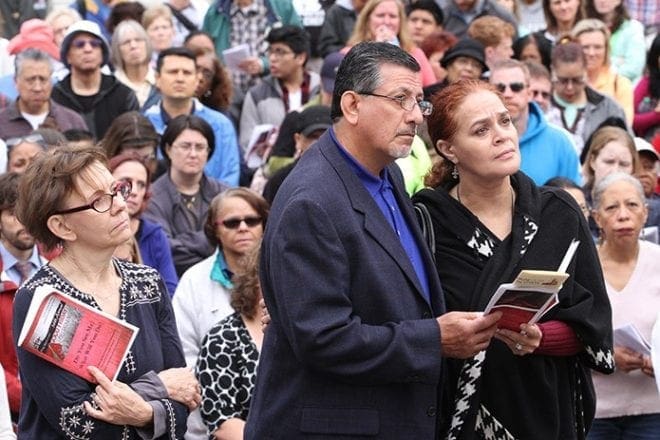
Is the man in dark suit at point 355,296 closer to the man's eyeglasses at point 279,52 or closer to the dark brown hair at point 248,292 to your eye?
the dark brown hair at point 248,292

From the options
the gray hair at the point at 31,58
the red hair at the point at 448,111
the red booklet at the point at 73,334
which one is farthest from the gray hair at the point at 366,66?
the gray hair at the point at 31,58

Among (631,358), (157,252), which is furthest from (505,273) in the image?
(157,252)

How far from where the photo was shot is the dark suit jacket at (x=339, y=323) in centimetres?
477

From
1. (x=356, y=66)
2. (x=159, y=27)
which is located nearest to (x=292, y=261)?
(x=356, y=66)

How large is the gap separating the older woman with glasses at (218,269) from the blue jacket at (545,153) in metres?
2.08

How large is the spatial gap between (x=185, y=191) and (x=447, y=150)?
4675 millimetres

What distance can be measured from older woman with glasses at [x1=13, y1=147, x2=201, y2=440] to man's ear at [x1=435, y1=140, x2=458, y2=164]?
3.92 ft

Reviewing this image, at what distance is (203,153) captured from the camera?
10.2 metres

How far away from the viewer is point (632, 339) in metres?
7.16

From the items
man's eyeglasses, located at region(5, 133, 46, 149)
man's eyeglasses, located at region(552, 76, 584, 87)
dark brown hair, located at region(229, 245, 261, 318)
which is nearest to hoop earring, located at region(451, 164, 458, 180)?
dark brown hair, located at region(229, 245, 261, 318)

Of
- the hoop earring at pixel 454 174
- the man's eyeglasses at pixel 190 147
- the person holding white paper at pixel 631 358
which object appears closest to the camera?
the hoop earring at pixel 454 174

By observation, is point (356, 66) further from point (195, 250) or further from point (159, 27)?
point (159, 27)

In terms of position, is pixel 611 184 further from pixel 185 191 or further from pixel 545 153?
pixel 185 191

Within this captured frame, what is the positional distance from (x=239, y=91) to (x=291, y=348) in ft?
28.1
